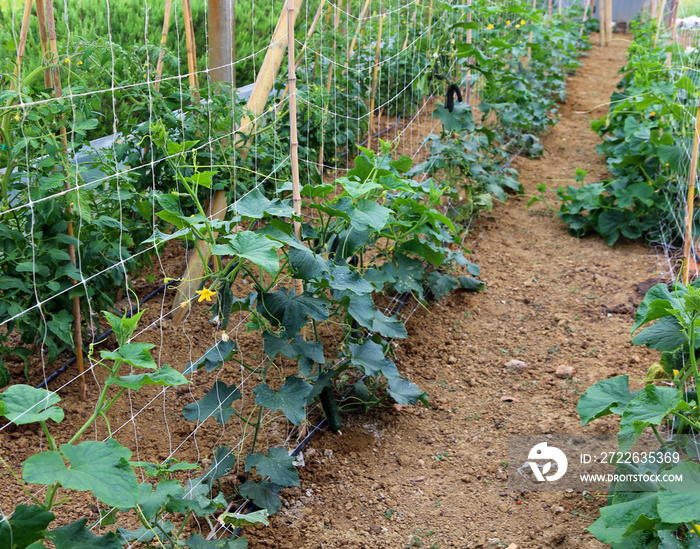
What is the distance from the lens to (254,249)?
5.86 ft

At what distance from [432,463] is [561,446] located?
1.77 feet

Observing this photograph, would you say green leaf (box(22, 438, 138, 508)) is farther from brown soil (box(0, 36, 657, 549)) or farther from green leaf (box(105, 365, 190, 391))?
brown soil (box(0, 36, 657, 549))

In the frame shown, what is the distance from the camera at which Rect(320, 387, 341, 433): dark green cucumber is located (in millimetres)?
2525

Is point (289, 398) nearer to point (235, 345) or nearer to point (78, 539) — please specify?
point (235, 345)

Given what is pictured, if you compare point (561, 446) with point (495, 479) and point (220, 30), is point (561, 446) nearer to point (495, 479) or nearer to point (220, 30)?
point (495, 479)

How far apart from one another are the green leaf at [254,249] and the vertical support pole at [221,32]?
1374mm

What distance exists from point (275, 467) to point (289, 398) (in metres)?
0.26

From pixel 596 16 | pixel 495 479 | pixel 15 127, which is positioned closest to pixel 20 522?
pixel 15 127

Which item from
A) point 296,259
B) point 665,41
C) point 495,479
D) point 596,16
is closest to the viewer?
point 296,259

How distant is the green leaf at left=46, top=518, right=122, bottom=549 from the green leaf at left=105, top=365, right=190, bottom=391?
307mm

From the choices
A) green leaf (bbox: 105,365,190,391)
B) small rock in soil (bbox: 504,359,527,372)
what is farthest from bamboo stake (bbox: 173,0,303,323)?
small rock in soil (bbox: 504,359,527,372)

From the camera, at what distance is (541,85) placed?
266 inches

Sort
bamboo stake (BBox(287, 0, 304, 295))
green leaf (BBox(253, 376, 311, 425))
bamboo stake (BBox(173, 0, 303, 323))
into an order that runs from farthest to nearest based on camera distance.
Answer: bamboo stake (BBox(173, 0, 303, 323)) < bamboo stake (BBox(287, 0, 304, 295)) < green leaf (BBox(253, 376, 311, 425))

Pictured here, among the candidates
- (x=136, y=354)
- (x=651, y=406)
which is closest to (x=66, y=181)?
(x=136, y=354)
